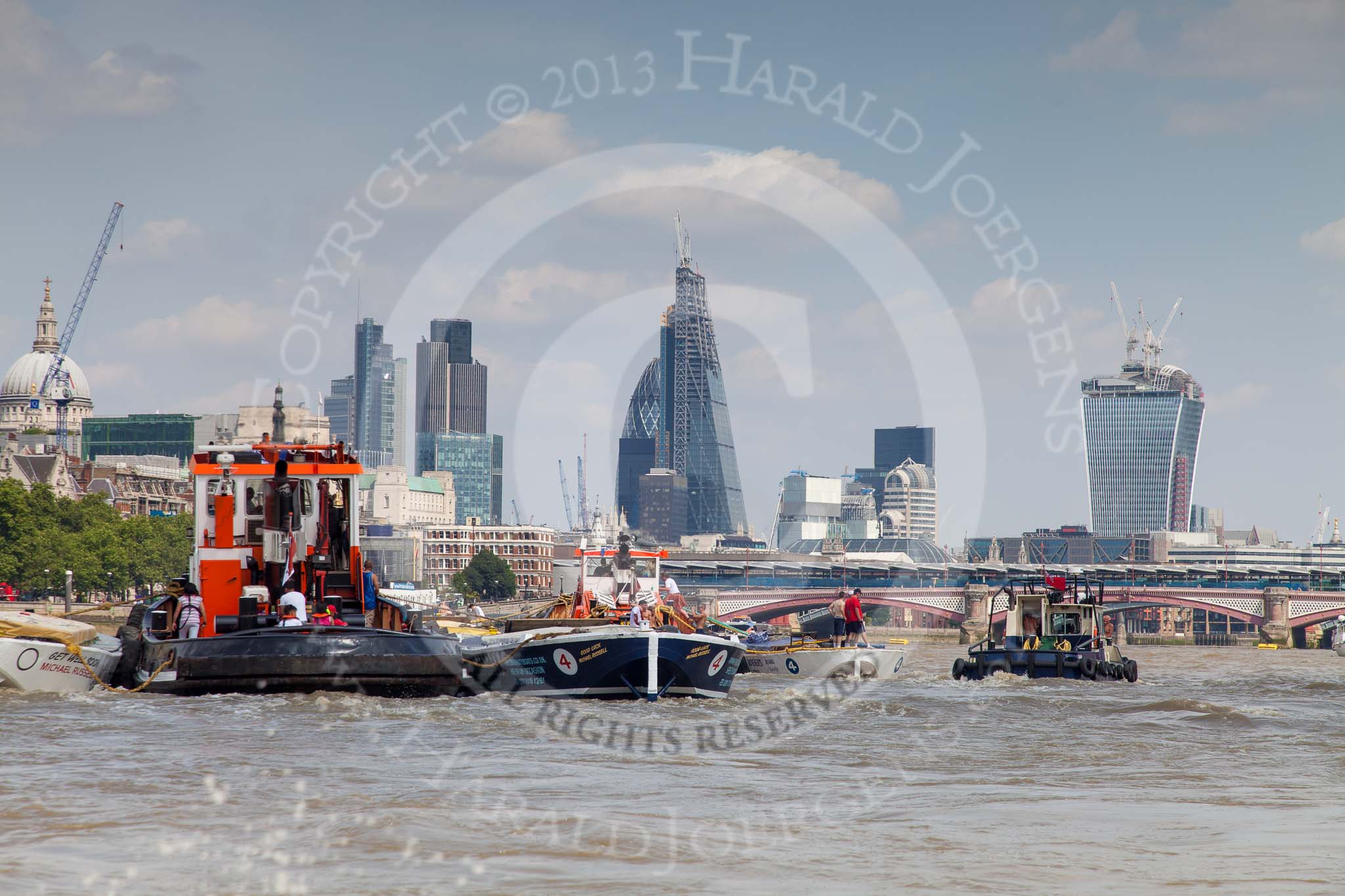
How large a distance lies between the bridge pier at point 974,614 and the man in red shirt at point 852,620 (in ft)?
387

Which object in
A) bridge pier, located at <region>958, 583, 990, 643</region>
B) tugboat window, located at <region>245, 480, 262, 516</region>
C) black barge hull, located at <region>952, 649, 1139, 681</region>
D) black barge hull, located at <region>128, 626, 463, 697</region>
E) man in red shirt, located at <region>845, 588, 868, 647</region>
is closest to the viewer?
black barge hull, located at <region>128, 626, 463, 697</region>

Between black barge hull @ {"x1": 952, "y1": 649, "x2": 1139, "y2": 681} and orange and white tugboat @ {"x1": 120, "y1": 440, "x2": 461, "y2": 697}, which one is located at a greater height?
orange and white tugboat @ {"x1": 120, "y1": 440, "x2": 461, "y2": 697}

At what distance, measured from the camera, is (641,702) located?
3100 centimetres

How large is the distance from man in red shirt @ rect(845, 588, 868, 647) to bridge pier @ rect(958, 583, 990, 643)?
11783cm

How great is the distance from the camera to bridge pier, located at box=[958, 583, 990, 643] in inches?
6452

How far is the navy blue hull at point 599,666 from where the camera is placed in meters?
31.0

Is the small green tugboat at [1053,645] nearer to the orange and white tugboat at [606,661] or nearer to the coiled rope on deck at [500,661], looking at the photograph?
the orange and white tugboat at [606,661]

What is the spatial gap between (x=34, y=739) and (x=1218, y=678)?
48352mm

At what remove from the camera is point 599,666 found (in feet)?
102

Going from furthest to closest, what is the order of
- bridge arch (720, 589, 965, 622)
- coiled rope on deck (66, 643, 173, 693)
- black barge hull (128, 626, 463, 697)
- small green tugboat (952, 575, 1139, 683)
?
bridge arch (720, 589, 965, 622), small green tugboat (952, 575, 1139, 683), coiled rope on deck (66, 643, 173, 693), black barge hull (128, 626, 463, 697)

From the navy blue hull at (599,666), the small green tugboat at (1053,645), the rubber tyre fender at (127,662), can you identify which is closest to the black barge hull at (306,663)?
the navy blue hull at (599,666)

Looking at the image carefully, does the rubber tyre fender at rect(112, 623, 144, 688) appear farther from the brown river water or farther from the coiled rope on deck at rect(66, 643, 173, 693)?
the brown river water

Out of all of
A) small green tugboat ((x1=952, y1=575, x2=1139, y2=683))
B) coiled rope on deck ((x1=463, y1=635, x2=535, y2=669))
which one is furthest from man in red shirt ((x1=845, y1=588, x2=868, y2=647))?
coiled rope on deck ((x1=463, y1=635, x2=535, y2=669))

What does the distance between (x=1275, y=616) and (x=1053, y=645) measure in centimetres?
13926
